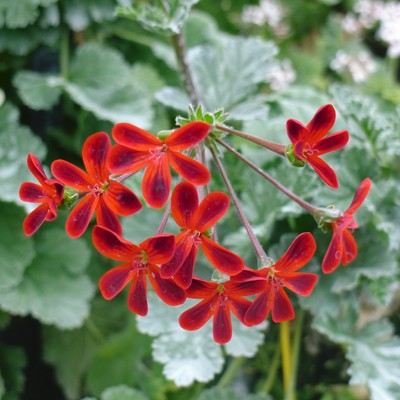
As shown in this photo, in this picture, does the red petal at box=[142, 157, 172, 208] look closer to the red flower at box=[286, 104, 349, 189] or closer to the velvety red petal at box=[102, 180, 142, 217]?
the velvety red petal at box=[102, 180, 142, 217]

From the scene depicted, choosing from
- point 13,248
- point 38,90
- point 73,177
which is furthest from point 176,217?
point 38,90

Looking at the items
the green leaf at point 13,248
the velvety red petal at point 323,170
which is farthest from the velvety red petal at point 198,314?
the green leaf at point 13,248

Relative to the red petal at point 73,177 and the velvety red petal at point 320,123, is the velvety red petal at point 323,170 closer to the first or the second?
the velvety red petal at point 320,123

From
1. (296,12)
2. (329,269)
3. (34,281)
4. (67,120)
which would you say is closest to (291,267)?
(329,269)

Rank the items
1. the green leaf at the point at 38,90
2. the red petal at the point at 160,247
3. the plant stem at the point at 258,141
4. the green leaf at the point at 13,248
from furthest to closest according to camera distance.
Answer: the green leaf at the point at 38,90 → the green leaf at the point at 13,248 → the plant stem at the point at 258,141 → the red petal at the point at 160,247

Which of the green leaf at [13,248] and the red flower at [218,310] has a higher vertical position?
the red flower at [218,310]

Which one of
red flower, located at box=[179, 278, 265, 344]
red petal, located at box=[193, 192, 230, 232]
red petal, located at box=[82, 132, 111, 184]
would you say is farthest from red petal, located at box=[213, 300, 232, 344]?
red petal, located at box=[82, 132, 111, 184]
